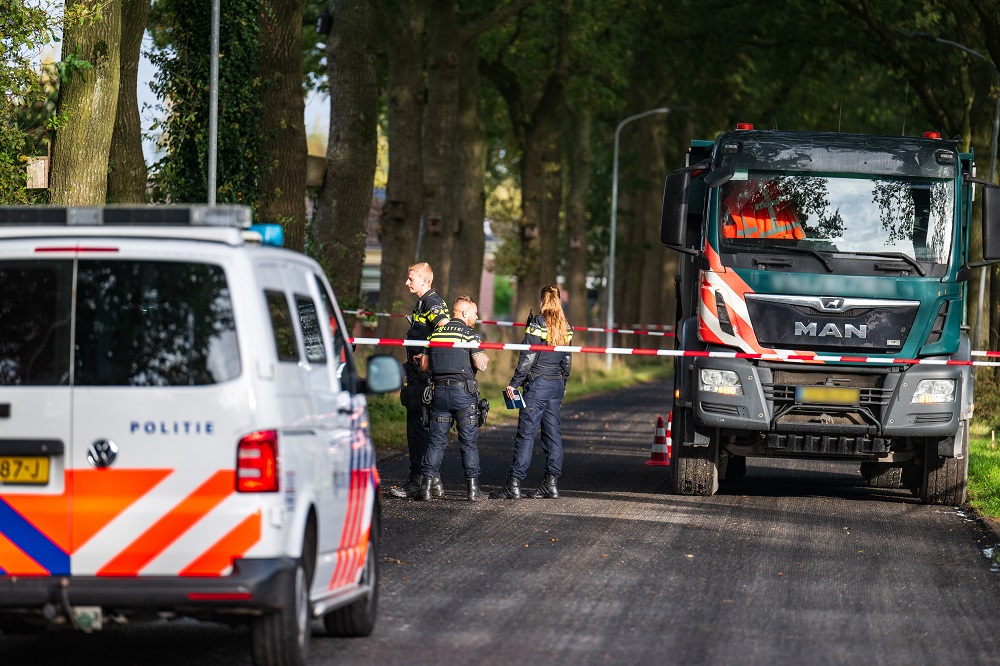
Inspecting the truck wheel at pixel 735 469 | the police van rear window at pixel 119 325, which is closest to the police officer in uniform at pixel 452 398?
the truck wheel at pixel 735 469

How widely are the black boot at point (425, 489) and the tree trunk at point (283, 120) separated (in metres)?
6.62

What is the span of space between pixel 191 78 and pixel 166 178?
122 cm

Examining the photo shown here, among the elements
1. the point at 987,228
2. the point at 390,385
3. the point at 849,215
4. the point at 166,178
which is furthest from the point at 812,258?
the point at 166,178

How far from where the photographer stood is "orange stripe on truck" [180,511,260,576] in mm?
6531

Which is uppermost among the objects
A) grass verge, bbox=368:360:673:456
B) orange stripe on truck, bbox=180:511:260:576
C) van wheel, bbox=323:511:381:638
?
orange stripe on truck, bbox=180:511:260:576

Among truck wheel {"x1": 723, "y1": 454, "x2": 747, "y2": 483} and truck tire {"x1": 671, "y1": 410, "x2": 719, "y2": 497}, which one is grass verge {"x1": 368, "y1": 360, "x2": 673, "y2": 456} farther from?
truck tire {"x1": 671, "y1": 410, "x2": 719, "y2": 497}

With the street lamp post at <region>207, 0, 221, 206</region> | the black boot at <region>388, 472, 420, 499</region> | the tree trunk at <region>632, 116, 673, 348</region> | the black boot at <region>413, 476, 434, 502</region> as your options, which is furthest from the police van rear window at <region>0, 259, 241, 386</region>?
the tree trunk at <region>632, 116, 673, 348</region>

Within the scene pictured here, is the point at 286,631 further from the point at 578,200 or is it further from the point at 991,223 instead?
the point at 578,200

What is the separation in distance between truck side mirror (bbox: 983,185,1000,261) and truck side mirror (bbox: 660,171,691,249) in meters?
2.48

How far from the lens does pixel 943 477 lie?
1531cm

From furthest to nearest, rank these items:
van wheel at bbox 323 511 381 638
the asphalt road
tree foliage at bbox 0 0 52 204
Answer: tree foliage at bbox 0 0 52 204 → van wheel at bbox 323 511 381 638 → the asphalt road

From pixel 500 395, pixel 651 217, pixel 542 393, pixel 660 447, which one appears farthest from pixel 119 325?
pixel 651 217

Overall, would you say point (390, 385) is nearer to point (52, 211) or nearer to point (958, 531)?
point (52, 211)

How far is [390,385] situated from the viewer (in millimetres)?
7902
